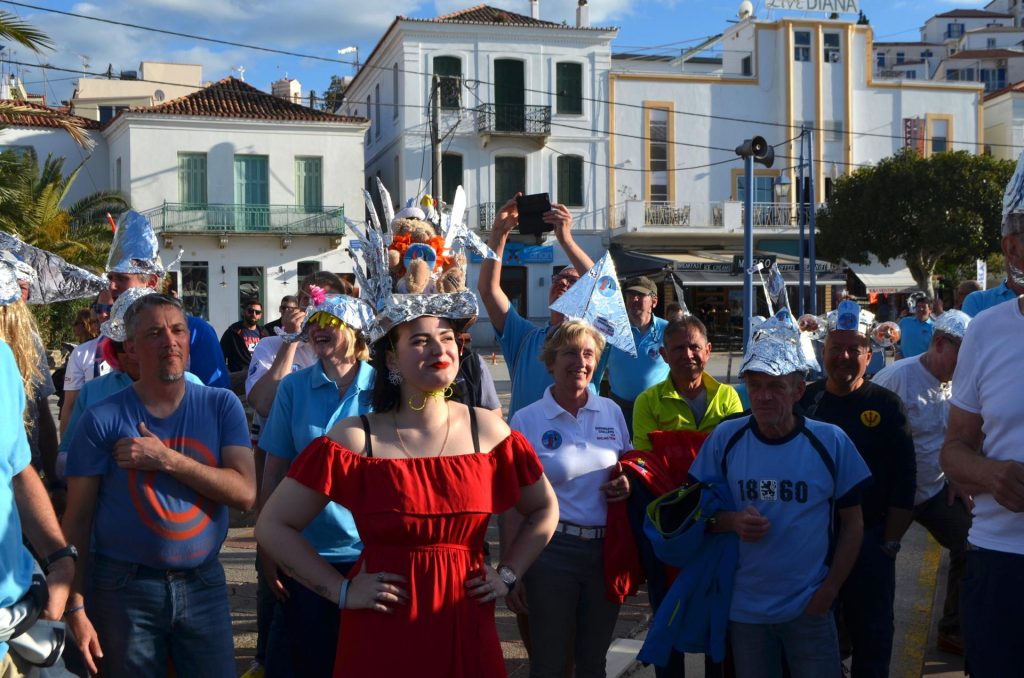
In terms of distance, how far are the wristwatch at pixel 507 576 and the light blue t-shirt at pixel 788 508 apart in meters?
1.22

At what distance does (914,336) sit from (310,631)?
27.8 feet

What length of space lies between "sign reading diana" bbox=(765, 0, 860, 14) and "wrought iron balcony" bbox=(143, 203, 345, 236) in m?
18.4

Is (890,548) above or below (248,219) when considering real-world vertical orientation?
below

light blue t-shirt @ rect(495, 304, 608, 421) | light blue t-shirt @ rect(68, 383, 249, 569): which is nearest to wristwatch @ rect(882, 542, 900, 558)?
light blue t-shirt @ rect(495, 304, 608, 421)

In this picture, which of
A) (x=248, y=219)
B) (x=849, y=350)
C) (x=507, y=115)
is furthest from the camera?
(x=507, y=115)

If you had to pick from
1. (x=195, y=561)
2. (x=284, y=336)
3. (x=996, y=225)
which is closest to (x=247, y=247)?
(x=996, y=225)

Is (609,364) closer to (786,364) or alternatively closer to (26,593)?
(786,364)

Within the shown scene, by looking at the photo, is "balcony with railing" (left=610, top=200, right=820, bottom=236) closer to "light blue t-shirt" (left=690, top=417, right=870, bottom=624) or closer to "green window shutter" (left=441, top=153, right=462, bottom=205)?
"green window shutter" (left=441, top=153, right=462, bottom=205)

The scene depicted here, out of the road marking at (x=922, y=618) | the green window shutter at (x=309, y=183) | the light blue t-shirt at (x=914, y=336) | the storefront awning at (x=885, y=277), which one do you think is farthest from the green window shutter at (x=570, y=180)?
the road marking at (x=922, y=618)

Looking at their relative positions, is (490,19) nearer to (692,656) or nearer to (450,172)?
(450,172)

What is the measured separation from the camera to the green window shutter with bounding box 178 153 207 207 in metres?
36.8

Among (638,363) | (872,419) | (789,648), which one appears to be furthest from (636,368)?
(789,648)

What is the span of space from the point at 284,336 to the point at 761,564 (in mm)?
3086

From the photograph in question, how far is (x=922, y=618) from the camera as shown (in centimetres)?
626
